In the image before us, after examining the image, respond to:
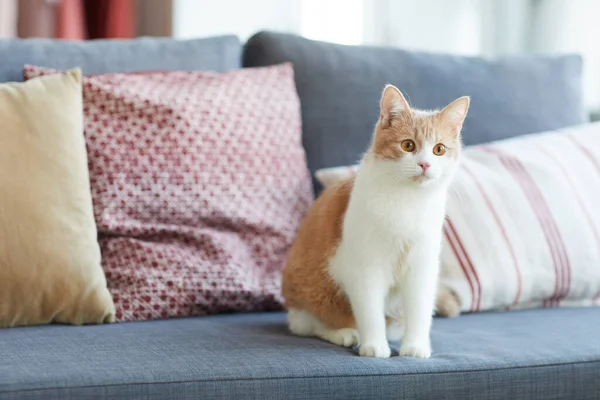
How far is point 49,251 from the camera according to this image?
1509 millimetres

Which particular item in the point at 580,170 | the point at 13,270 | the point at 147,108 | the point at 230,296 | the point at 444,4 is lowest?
the point at 230,296

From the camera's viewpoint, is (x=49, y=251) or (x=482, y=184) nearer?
(x=49, y=251)

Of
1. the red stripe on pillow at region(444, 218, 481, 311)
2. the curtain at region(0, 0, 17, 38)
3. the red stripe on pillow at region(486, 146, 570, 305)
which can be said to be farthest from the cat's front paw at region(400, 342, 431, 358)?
the curtain at region(0, 0, 17, 38)

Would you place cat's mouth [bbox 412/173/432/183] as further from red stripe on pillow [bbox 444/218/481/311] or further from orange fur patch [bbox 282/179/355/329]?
red stripe on pillow [bbox 444/218/481/311]

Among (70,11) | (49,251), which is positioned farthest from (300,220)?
(70,11)

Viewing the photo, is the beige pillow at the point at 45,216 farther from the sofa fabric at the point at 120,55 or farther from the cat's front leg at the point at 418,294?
the cat's front leg at the point at 418,294

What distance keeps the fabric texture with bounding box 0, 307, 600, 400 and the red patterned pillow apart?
113mm

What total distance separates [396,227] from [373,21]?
1997mm

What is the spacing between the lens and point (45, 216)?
1520mm

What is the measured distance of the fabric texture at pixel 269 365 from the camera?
118 cm

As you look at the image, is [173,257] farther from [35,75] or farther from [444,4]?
[444,4]

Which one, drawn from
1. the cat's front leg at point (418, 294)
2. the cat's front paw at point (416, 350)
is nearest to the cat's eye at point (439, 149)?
the cat's front leg at point (418, 294)

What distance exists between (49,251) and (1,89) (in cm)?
34

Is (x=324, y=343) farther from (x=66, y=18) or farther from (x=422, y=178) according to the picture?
(x=66, y=18)
